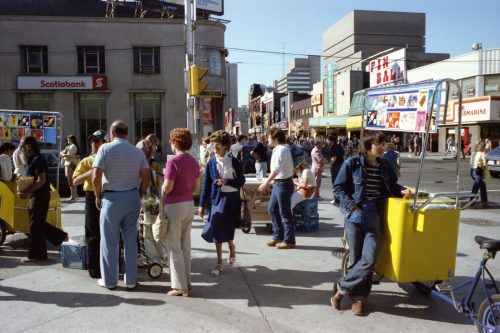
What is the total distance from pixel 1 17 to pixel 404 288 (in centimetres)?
3096

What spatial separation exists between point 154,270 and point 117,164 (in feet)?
4.85

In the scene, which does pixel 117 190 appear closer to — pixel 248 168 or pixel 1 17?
pixel 248 168

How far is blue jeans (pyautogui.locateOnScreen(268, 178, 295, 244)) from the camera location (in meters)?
6.89

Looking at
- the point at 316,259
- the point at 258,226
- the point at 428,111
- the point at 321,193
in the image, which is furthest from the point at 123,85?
the point at 428,111

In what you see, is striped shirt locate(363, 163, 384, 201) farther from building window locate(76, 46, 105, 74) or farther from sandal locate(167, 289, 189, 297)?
building window locate(76, 46, 105, 74)

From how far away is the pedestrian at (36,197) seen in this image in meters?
6.30

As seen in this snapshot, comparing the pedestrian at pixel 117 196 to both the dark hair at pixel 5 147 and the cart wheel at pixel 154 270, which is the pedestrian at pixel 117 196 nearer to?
the cart wheel at pixel 154 270

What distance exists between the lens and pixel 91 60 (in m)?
29.6

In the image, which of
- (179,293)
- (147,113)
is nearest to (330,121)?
(147,113)

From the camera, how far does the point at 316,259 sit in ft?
21.2

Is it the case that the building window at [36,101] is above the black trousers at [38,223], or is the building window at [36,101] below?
above

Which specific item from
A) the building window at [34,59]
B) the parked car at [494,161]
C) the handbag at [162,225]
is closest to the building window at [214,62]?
the building window at [34,59]

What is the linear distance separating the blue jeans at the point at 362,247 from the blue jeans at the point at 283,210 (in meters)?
2.39

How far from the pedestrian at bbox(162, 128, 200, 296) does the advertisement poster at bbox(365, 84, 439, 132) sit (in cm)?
212
